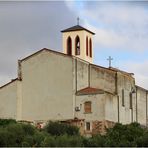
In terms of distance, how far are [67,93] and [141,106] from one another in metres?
10.0

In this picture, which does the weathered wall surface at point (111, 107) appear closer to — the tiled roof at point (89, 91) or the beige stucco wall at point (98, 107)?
the beige stucco wall at point (98, 107)

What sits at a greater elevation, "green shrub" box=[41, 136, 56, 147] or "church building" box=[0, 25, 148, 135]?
"church building" box=[0, 25, 148, 135]

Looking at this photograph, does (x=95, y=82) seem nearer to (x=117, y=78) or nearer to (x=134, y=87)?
(x=117, y=78)

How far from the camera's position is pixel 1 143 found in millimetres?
34562

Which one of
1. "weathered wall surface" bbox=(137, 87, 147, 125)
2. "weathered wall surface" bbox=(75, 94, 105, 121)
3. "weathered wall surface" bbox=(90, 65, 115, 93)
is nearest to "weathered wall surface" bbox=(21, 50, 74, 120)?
"weathered wall surface" bbox=(75, 94, 105, 121)

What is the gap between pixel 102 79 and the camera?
178 ft

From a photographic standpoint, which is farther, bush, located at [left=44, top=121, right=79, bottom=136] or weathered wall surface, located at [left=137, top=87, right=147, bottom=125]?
weathered wall surface, located at [left=137, top=87, right=147, bottom=125]

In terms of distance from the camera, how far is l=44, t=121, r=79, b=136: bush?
47550 mm

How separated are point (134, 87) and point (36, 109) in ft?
32.3

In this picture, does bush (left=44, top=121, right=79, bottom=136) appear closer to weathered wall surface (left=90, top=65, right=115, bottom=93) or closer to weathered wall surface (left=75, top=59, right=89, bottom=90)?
weathered wall surface (left=75, top=59, right=89, bottom=90)

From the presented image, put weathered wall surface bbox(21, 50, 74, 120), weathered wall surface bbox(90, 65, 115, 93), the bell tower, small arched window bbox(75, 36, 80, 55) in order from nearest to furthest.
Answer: weathered wall surface bbox(21, 50, 74, 120) < weathered wall surface bbox(90, 65, 115, 93) < the bell tower < small arched window bbox(75, 36, 80, 55)

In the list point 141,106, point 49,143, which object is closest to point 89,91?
point 141,106

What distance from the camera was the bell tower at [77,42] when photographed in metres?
60.1

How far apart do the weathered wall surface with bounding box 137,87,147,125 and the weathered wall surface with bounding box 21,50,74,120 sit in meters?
9.25
